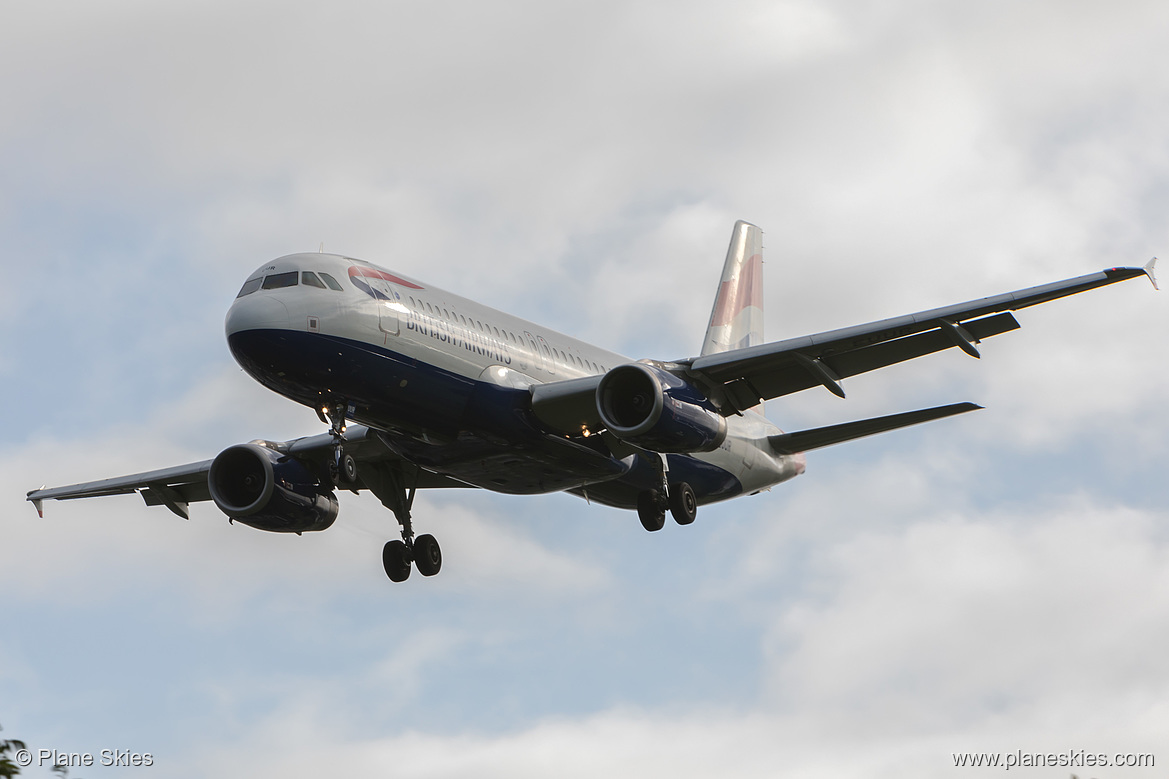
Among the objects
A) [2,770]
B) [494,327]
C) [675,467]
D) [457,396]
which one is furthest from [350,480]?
[2,770]

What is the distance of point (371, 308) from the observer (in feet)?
92.5

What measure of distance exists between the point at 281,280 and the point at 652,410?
26.9ft

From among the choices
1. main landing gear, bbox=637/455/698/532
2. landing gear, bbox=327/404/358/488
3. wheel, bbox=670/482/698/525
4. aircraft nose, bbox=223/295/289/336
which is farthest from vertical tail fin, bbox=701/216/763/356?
aircraft nose, bbox=223/295/289/336

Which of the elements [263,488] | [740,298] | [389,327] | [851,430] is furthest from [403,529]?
[740,298]

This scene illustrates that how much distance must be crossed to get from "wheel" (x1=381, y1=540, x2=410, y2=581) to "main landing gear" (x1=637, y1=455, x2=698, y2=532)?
20.0 ft

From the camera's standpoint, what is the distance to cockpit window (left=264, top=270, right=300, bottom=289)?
92.8ft

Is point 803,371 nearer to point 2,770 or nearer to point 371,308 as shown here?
point 371,308

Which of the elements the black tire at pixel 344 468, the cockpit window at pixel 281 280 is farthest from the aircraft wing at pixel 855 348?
the cockpit window at pixel 281 280

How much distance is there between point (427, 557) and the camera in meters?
35.4

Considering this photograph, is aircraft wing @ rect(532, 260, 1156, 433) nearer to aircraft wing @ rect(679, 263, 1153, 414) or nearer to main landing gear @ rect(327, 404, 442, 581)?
aircraft wing @ rect(679, 263, 1153, 414)

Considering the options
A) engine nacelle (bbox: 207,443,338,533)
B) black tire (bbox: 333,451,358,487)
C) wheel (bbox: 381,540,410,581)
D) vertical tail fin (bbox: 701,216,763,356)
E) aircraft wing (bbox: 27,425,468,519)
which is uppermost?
vertical tail fin (bbox: 701,216,763,356)

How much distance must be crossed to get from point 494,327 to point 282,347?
534 centimetres

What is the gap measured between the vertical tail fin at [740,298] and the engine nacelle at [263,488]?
1471 cm

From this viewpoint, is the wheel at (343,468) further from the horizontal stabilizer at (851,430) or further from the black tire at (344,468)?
the horizontal stabilizer at (851,430)
